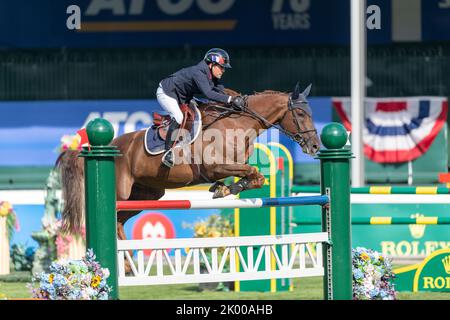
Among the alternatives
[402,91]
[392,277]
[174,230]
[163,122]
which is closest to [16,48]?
[174,230]

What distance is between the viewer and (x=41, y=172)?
51.6ft

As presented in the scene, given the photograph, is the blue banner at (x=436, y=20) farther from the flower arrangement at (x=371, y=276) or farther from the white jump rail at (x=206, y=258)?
the white jump rail at (x=206, y=258)

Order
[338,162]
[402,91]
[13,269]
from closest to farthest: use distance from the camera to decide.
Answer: [338,162]
[13,269]
[402,91]

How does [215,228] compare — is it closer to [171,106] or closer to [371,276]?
[171,106]

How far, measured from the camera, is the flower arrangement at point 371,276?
616 cm

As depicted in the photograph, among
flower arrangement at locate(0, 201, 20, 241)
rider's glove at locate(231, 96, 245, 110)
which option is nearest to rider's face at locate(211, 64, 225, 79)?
rider's glove at locate(231, 96, 245, 110)

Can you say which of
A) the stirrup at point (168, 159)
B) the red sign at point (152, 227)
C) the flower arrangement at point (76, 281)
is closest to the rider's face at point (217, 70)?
the stirrup at point (168, 159)

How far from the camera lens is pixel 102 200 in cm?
535

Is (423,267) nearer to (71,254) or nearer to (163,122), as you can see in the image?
(163,122)

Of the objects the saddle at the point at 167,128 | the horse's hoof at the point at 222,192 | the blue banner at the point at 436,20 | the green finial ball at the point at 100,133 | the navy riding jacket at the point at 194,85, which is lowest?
the horse's hoof at the point at 222,192

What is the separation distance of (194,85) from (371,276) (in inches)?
110

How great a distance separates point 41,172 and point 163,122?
743 centimetres

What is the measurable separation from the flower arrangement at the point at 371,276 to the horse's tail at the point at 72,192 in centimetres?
332

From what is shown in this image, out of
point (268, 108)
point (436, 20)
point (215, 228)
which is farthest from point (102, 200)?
point (436, 20)
